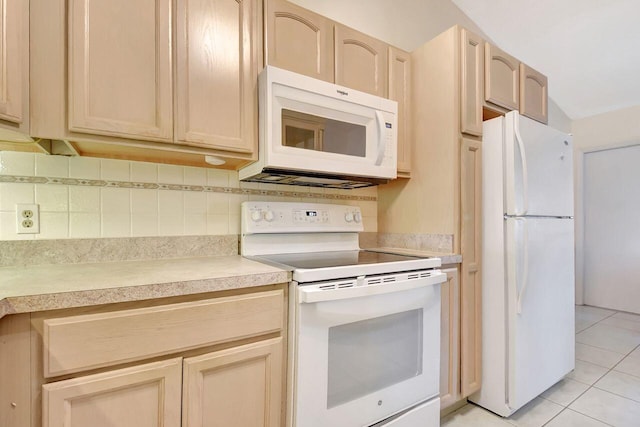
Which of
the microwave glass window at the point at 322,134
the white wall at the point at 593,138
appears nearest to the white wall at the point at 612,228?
the white wall at the point at 593,138

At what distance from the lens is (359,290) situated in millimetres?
1191

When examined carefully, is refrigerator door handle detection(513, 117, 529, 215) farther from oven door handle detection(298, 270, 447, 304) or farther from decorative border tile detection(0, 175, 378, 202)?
decorative border tile detection(0, 175, 378, 202)

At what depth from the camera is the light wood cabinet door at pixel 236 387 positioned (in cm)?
97

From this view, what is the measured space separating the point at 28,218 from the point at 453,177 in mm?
1953

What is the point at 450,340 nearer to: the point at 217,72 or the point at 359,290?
the point at 359,290

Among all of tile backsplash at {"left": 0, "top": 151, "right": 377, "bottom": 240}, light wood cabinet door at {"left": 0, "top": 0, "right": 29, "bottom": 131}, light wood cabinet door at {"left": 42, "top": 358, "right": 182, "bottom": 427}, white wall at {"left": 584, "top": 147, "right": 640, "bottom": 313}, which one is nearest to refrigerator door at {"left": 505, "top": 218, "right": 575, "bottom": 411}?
tile backsplash at {"left": 0, "top": 151, "right": 377, "bottom": 240}

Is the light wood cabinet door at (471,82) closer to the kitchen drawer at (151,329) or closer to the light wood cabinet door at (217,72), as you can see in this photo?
the light wood cabinet door at (217,72)

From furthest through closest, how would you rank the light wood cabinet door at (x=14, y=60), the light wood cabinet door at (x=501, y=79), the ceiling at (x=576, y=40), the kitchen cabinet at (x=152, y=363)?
the ceiling at (x=576, y=40) < the light wood cabinet door at (x=501, y=79) < the light wood cabinet door at (x=14, y=60) < the kitchen cabinet at (x=152, y=363)

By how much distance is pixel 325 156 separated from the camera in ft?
4.81

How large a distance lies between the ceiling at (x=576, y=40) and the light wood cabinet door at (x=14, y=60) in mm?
2973

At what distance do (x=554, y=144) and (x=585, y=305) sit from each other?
3.25 m

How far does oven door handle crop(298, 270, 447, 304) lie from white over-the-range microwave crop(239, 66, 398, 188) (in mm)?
578

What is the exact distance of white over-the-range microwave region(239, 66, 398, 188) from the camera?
1.34 meters

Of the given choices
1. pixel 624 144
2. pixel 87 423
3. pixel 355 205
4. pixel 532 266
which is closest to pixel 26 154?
pixel 87 423
